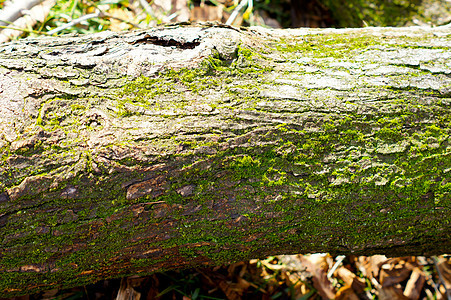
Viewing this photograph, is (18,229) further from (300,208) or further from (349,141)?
(349,141)

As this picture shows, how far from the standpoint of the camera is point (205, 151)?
132 centimetres

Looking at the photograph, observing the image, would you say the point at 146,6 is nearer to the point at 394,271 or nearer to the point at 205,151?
the point at 205,151

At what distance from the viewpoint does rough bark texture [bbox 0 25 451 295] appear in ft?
4.19

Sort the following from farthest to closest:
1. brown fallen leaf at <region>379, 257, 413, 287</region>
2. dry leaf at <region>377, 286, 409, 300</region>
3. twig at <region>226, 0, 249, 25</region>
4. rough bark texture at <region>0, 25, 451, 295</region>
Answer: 1. twig at <region>226, 0, 249, 25</region>
2. brown fallen leaf at <region>379, 257, 413, 287</region>
3. dry leaf at <region>377, 286, 409, 300</region>
4. rough bark texture at <region>0, 25, 451, 295</region>

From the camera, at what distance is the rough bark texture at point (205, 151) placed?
1.28m

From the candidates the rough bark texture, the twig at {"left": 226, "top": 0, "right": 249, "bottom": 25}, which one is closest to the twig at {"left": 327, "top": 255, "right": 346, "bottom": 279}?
the rough bark texture

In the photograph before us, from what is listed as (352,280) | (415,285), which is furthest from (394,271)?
(352,280)

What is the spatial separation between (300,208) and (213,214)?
35 cm

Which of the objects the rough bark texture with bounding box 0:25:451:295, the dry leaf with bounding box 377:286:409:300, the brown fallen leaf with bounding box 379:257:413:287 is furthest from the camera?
the brown fallen leaf with bounding box 379:257:413:287

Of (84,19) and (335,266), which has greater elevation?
(84,19)

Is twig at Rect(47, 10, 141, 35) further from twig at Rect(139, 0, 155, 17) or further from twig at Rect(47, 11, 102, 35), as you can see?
twig at Rect(139, 0, 155, 17)

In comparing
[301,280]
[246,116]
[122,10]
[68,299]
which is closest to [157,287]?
[68,299]

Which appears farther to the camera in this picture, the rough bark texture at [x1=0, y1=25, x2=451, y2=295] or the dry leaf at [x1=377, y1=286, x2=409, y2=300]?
the dry leaf at [x1=377, y1=286, x2=409, y2=300]

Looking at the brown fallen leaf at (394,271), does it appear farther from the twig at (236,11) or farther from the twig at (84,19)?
the twig at (84,19)
